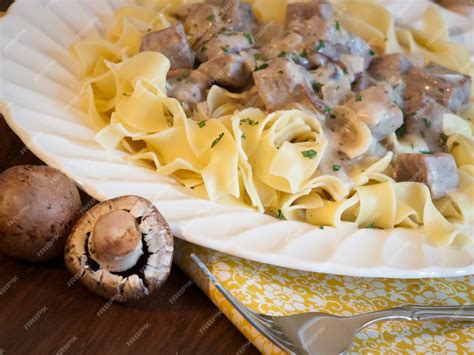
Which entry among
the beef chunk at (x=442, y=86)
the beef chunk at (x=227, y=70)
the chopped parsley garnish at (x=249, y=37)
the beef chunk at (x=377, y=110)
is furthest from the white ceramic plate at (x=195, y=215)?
the beef chunk at (x=442, y=86)

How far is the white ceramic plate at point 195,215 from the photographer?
8.25ft

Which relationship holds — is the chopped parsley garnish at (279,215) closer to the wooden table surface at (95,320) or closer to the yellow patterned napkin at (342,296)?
the yellow patterned napkin at (342,296)

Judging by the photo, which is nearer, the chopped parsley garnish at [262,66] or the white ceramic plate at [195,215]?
the white ceramic plate at [195,215]

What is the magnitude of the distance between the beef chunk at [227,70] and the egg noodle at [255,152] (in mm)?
78

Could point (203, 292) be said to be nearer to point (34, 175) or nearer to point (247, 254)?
point (247, 254)

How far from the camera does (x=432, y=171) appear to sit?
3193mm

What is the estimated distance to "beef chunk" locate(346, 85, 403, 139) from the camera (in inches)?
130

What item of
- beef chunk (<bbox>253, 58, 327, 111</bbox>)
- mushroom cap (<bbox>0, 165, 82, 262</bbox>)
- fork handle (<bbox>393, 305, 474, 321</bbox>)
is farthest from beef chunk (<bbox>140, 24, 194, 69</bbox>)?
fork handle (<bbox>393, 305, 474, 321</bbox>)

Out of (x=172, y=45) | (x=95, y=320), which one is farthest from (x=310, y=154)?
(x=95, y=320)

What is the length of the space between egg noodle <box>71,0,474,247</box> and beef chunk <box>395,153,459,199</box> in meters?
0.06

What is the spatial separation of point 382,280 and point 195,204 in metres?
0.94

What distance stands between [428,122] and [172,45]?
1631 mm

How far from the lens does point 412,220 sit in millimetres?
3125

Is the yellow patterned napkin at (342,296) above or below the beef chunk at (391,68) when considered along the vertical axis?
below
